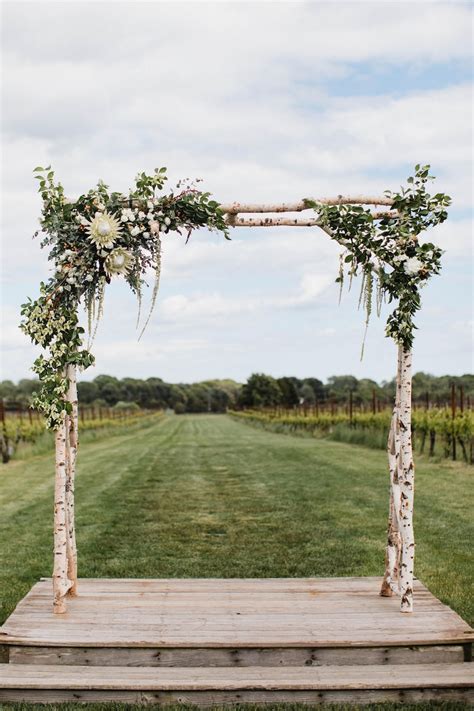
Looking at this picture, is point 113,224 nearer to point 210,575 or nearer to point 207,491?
point 210,575

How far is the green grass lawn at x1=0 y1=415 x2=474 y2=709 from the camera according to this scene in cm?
857

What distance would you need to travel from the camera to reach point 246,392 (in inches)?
3123

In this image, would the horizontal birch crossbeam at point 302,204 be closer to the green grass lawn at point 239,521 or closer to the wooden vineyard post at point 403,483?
the wooden vineyard post at point 403,483

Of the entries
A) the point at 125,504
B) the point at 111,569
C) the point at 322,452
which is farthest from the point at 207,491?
the point at 322,452

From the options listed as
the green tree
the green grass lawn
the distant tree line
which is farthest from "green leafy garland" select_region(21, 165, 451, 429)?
the green tree

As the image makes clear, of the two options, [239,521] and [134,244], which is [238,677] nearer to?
[134,244]

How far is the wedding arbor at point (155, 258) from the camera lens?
5.85 m

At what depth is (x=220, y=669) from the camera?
5.17 metres

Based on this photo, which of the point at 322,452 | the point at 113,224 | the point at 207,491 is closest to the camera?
the point at 113,224

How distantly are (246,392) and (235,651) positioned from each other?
74093 mm

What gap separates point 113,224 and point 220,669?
3.14 meters

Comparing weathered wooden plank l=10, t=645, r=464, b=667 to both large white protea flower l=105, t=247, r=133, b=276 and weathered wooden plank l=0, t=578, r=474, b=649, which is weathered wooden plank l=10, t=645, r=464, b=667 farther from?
large white protea flower l=105, t=247, r=133, b=276

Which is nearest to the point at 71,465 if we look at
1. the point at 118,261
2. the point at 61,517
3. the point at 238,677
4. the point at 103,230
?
the point at 61,517

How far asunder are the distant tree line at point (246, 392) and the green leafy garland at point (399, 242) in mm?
14410
